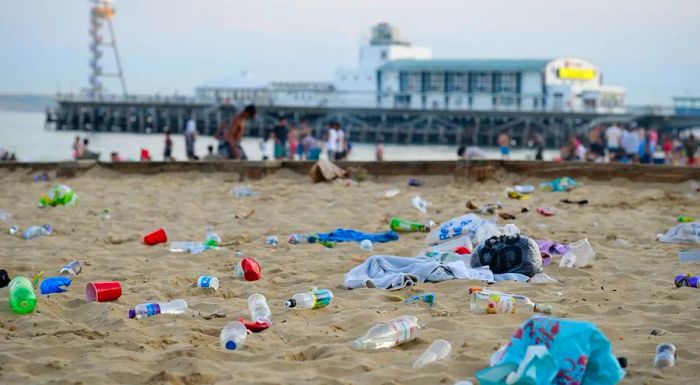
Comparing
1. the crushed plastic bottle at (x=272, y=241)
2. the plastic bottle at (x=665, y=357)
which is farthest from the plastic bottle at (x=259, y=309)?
the crushed plastic bottle at (x=272, y=241)

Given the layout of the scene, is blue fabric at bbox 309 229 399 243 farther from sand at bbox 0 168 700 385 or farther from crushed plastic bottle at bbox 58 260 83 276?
crushed plastic bottle at bbox 58 260 83 276

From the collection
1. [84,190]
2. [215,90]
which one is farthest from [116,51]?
[84,190]

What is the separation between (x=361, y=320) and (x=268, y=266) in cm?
185

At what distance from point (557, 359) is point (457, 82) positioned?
62.3 m

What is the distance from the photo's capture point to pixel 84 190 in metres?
11.3

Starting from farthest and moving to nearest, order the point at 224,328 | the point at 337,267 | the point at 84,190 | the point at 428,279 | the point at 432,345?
the point at 84,190 < the point at 337,267 < the point at 428,279 < the point at 224,328 < the point at 432,345

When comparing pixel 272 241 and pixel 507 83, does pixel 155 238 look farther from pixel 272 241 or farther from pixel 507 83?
pixel 507 83

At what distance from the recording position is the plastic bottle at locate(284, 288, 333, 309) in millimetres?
5070

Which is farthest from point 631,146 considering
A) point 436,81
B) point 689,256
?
point 436,81

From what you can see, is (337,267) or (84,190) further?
(84,190)

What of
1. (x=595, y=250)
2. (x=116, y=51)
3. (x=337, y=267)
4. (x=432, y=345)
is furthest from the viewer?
(x=116, y=51)

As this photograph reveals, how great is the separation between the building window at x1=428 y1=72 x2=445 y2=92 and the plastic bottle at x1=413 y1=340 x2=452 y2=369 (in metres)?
61.6

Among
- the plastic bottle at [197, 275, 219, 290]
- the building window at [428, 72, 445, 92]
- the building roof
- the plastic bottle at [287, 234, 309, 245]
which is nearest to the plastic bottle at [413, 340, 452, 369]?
the plastic bottle at [197, 275, 219, 290]

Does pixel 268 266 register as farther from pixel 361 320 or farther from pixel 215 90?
pixel 215 90
